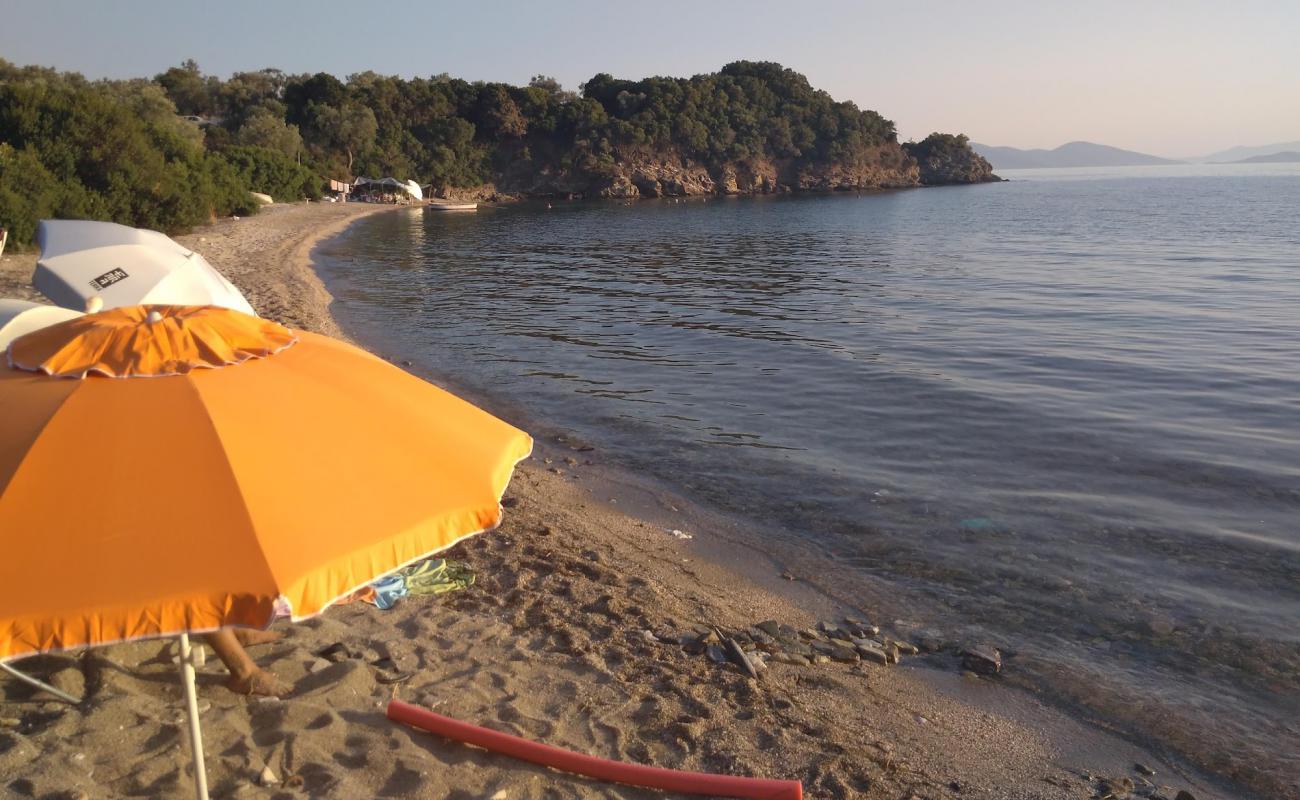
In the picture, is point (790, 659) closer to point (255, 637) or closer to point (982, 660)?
point (982, 660)

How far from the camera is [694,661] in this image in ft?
19.1

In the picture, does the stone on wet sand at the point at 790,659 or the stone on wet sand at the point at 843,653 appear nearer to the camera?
the stone on wet sand at the point at 790,659

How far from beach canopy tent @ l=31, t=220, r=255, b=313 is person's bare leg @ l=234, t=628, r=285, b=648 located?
169 inches

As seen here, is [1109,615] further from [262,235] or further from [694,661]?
[262,235]

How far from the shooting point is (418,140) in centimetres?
10469

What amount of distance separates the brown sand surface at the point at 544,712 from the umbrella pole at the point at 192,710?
1.74 ft

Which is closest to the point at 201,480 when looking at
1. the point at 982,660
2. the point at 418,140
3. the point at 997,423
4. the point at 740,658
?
the point at 740,658

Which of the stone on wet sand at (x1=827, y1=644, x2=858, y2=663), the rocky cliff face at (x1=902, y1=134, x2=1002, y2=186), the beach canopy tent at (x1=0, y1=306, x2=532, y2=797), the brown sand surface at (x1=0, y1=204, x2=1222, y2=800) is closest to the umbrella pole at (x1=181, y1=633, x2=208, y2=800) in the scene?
the beach canopy tent at (x1=0, y1=306, x2=532, y2=797)

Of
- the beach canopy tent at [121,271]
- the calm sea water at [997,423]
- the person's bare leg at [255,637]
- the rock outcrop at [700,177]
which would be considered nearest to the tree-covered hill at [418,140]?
the rock outcrop at [700,177]

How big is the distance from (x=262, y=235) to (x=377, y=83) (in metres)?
76.5

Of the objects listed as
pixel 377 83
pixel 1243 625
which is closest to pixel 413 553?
pixel 1243 625

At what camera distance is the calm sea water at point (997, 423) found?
6781mm

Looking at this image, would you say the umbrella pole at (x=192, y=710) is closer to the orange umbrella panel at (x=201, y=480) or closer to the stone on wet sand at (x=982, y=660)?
the orange umbrella panel at (x=201, y=480)

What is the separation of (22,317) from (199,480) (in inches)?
167
